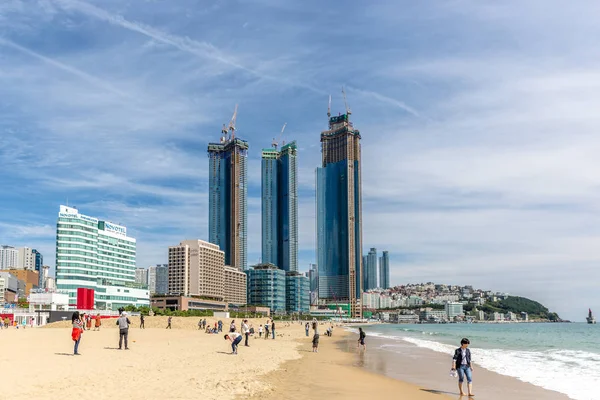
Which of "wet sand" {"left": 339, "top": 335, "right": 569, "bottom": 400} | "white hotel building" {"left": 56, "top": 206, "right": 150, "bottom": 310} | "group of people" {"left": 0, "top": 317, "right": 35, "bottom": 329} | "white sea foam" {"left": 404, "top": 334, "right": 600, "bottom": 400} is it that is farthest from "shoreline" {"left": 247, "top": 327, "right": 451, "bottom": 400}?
"white hotel building" {"left": 56, "top": 206, "right": 150, "bottom": 310}

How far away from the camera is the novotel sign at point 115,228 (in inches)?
6380

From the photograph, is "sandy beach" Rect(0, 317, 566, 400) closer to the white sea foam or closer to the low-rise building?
the white sea foam

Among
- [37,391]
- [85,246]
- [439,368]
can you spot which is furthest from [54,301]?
[37,391]

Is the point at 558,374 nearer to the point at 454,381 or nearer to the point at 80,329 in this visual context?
the point at 454,381

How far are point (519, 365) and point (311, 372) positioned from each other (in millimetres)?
16378

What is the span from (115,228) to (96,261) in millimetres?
15677

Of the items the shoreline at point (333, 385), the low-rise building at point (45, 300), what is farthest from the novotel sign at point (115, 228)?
the shoreline at point (333, 385)

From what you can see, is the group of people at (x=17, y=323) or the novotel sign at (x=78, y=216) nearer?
the group of people at (x=17, y=323)

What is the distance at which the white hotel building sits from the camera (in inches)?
5748

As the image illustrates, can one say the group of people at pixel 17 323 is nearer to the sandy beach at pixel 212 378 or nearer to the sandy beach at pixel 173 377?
the sandy beach at pixel 212 378

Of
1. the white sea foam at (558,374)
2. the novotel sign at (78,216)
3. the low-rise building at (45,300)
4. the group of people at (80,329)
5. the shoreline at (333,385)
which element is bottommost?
the low-rise building at (45,300)

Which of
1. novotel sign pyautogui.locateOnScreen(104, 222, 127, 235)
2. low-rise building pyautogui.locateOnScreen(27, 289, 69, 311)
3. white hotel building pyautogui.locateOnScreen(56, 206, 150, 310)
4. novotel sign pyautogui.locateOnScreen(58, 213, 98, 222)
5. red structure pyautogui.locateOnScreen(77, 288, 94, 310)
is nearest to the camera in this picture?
low-rise building pyautogui.locateOnScreen(27, 289, 69, 311)

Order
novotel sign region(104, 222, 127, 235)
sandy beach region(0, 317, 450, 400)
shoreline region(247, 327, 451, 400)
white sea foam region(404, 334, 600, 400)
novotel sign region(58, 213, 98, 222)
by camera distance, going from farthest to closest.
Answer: novotel sign region(104, 222, 127, 235) → novotel sign region(58, 213, 98, 222) → white sea foam region(404, 334, 600, 400) → shoreline region(247, 327, 451, 400) → sandy beach region(0, 317, 450, 400)

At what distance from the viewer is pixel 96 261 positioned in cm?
15400
